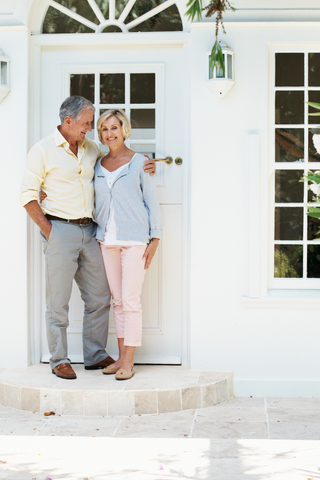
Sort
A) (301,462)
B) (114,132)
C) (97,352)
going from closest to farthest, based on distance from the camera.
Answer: (301,462) < (114,132) < (97,352)

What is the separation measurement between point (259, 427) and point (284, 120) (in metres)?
2.07

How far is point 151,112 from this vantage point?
3941 millimetres

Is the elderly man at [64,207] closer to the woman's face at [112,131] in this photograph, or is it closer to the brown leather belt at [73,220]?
the brown leather belt at [73,220]

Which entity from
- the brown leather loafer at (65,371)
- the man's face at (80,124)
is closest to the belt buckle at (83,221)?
the man's face at (80,124)

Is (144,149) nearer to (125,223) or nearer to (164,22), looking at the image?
(125,223)

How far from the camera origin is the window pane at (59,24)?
12.9 feet

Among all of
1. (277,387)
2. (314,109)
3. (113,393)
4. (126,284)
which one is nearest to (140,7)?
(314,109)

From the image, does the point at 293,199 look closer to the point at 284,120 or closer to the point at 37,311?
the point at 284,120

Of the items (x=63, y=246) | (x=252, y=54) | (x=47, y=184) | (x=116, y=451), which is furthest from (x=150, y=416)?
(x=252, y=54)

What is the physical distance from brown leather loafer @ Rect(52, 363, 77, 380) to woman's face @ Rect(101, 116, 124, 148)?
4.92 ft

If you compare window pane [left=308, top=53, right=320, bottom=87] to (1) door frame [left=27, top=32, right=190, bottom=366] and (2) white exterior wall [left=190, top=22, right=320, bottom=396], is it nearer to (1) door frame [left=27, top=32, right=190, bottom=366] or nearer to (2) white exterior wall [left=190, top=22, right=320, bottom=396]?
(2) white exterior wall [left=190, top=22, right=320, bottom=396]

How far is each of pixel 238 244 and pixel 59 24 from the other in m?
2.06

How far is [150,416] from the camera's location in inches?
130

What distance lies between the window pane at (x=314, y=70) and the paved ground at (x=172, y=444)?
7.20ft
